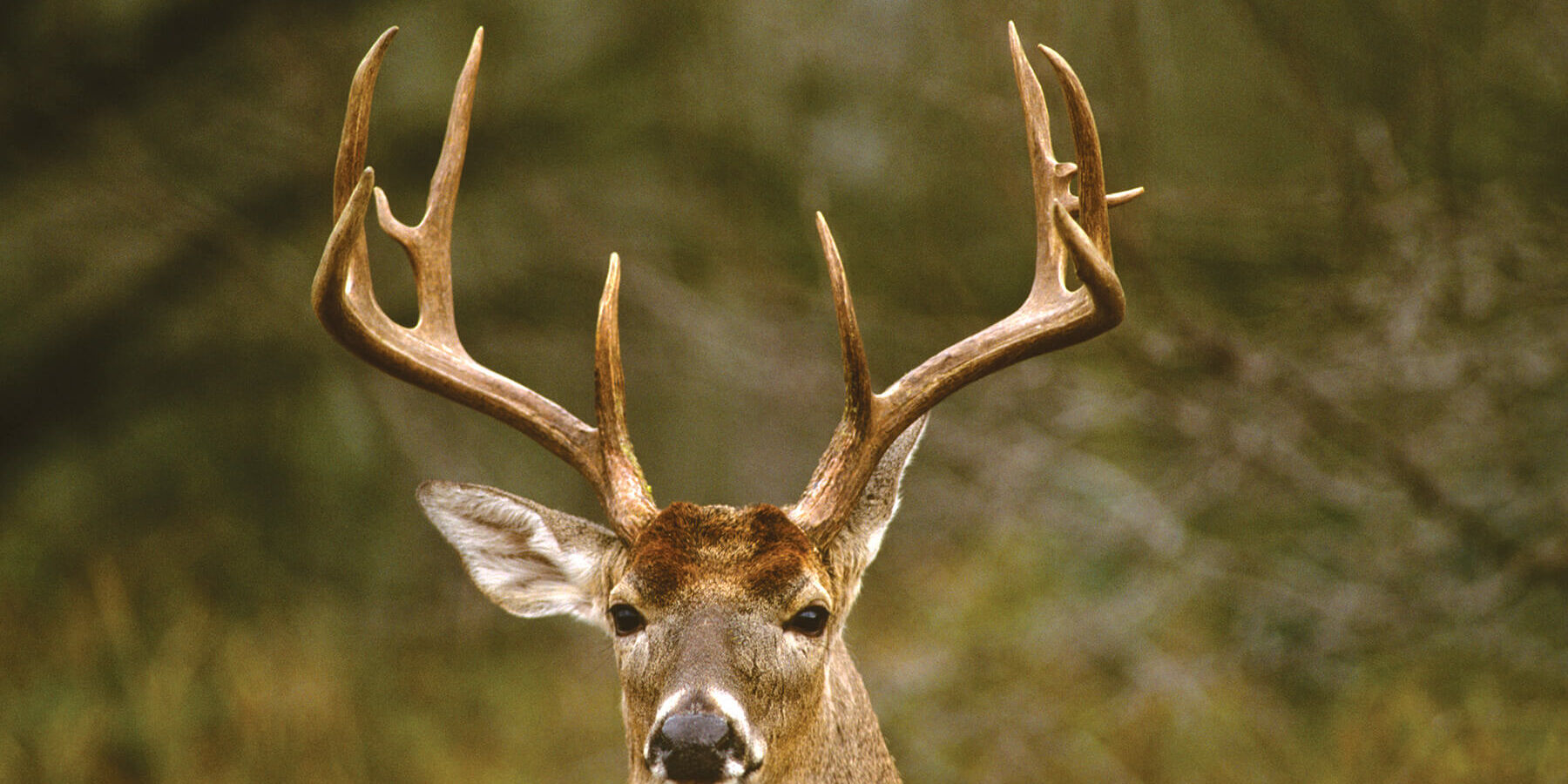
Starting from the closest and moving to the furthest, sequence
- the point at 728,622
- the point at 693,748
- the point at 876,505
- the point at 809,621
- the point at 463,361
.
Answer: the point at 693,748 < the point at 728,622 < the point at 809,621 < the point at 876,505 < the point at 463,361

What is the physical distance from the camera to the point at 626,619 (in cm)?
405

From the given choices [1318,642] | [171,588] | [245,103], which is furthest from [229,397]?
[1318,642]

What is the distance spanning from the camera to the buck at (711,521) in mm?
3828

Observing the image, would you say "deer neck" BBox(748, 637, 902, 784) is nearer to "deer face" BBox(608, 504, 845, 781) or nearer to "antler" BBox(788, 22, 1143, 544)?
"deer face" BBox(608, 504, 845, 781)

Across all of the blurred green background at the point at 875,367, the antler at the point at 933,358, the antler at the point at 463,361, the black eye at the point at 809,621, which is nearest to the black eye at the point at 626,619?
the antler at the point at 463,361

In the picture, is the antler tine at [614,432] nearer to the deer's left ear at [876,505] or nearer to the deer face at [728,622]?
the deer face at [728,622]

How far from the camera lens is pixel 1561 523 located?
22.1 feet

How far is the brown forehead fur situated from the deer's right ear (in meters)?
0.37

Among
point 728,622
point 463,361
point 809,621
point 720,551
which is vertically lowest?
point 809,621

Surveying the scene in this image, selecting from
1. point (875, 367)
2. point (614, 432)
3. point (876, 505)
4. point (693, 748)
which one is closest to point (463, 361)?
point (614, 432)

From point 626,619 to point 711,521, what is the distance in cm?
34

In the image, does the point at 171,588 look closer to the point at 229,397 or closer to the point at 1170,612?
the point at 229,397

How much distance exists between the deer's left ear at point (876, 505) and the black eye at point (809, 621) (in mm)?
283

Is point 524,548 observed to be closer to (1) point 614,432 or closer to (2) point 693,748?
(1) point 614,432
